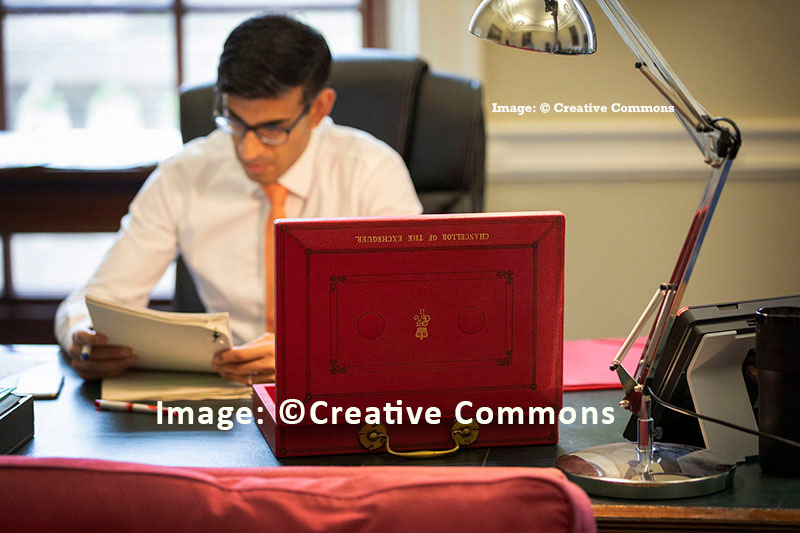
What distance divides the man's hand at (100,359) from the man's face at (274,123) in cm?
58

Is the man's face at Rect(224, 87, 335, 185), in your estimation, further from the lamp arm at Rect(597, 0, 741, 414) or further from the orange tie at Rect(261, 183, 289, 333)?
the lamp arm at Rect(597, 0, 741, 414)

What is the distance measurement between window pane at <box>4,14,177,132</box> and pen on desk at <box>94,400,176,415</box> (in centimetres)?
Answer: 168

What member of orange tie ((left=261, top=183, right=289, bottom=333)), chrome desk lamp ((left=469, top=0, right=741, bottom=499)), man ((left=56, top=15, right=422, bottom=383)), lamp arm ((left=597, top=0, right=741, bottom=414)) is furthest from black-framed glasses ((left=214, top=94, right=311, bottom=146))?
lamp arm ((left=597, top=0, right=741, bottom=414))

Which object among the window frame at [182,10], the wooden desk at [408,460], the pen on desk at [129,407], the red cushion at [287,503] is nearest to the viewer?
the red cushion at [287,503]

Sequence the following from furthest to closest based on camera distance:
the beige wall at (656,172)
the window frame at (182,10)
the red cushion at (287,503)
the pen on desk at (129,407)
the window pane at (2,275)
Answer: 1. the window pane at (2,275)
2. the window frame at (182,10)
3. the beige wall at (656,172)
4. the pen on desk at (129,407)
5. the red cushion at (287,503)

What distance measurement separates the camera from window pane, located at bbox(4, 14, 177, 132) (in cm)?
271

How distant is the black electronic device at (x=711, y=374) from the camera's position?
0.98 m

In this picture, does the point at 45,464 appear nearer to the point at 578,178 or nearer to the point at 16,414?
the point at 16,414

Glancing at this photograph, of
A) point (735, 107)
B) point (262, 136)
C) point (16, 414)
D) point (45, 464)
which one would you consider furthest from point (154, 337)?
Answer: point (735, 107)

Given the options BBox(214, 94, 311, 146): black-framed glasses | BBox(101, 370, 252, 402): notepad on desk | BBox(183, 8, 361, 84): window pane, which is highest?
BBox(183, 8, 361, 84): window pane

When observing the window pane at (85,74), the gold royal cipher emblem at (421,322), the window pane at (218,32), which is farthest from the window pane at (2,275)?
the gold royal cipher emblem at (421,322)

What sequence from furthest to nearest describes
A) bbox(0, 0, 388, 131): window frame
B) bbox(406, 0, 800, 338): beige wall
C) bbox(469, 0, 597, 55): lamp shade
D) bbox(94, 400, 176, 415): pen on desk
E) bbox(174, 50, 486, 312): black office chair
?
1. bbox(0, 0, 388, 131): window frame
2. bbox(406, 0, 800, 338): beige wall
3. bbox(174, 50, 486, 312): black office chair
4. bbox(94, 400, 176, 415): pen on desk
5. bbox(469, 0, 597, 55): lamp shade

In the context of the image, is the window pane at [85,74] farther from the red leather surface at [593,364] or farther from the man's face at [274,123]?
the red leather surface at [593,364]

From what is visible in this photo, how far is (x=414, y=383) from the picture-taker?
989 millimetres
